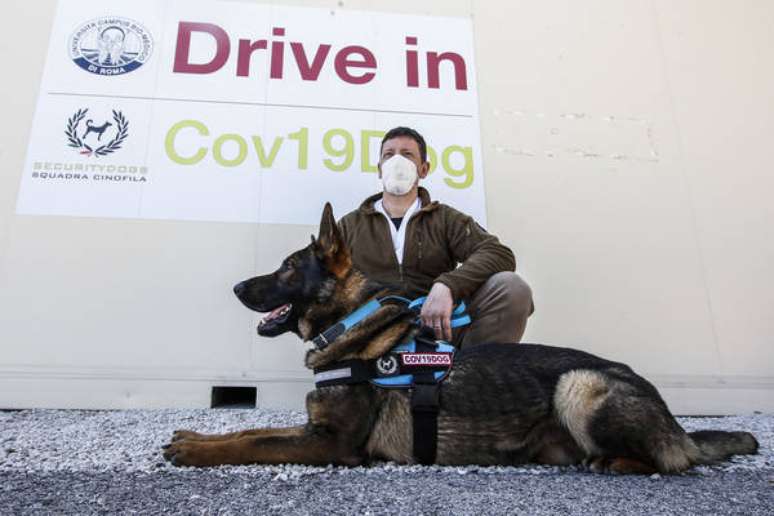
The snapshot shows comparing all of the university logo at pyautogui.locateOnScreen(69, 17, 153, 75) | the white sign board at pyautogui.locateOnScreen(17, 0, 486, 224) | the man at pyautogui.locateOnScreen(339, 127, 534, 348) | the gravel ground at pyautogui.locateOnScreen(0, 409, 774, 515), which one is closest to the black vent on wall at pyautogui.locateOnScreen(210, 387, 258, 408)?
the gravel ground at pyautogui.locateOnScreen(0, 409, 774, 515)

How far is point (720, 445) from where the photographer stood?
2.15 meters

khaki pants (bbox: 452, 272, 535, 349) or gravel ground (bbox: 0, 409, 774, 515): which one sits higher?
khaki pants (bbox: 452, 272, 535, 349)

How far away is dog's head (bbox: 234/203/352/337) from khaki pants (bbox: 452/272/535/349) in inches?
36.5

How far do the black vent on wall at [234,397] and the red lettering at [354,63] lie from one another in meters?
2.67

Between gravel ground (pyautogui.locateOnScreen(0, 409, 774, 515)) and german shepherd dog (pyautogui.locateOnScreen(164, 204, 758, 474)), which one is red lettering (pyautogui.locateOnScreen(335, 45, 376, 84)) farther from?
gravel ground (pyautogui.locateOnScreen(0, 409, 774, 515))

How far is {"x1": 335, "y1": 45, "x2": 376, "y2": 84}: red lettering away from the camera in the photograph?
13.5 ft

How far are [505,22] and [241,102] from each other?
2.51 metres

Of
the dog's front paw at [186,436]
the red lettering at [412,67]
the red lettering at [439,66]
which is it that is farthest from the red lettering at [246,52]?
the dog's front paw at [186,436]

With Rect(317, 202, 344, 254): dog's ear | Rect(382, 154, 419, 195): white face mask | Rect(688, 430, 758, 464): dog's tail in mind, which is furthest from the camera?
Rect(382, 154, 419, 195): white face mask

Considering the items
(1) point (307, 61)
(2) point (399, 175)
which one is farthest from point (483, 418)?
(1) point (307, 61)

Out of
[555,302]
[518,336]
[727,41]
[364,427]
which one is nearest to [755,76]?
[727,41]

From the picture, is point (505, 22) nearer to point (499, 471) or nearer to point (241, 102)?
point (241, 102)

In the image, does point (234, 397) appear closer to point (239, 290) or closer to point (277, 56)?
point (239, 290)

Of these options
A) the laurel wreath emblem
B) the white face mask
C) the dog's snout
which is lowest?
the dog's snout
